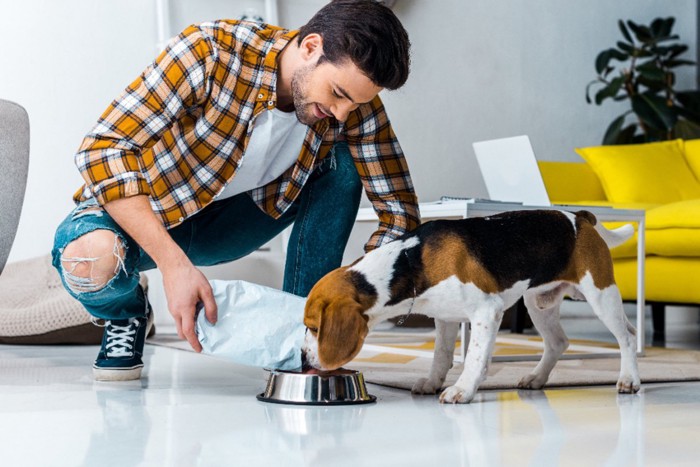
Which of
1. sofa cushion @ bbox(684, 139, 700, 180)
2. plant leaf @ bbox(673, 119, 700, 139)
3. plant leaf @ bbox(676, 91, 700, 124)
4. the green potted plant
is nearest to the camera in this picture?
sofa cushion @ bbox(684, 139, 700, 180)

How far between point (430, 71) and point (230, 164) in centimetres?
331

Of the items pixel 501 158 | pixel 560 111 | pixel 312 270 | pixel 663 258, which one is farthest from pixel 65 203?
pixel 560 111

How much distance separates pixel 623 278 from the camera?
3807mm

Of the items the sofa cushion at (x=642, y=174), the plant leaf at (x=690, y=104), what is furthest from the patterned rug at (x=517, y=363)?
the plant leaf at (x=690, y=104)

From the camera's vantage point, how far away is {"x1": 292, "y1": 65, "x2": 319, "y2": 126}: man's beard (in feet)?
5.72

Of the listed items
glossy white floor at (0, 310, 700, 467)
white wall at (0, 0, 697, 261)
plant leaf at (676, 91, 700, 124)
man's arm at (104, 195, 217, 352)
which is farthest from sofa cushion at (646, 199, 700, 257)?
man's arm at (104, 195, 217, 352)

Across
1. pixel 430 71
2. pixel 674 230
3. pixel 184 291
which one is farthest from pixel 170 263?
pixel 430 71

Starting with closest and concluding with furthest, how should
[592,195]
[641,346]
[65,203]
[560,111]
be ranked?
[641,346], [65,203], [592,195], [560,111]

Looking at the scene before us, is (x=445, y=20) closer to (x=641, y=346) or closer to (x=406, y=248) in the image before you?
(x=641, y=346)

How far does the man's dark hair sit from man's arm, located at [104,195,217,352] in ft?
1.48

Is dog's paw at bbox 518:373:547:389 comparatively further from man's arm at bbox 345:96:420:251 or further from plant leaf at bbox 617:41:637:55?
plant leaf at bbox 617:41:637:55

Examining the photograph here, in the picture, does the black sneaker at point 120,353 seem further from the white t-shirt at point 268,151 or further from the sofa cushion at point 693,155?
the sofa cushion at point 693,155

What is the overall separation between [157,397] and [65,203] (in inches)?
98.4

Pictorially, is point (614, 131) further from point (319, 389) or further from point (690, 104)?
point (319, 389)
